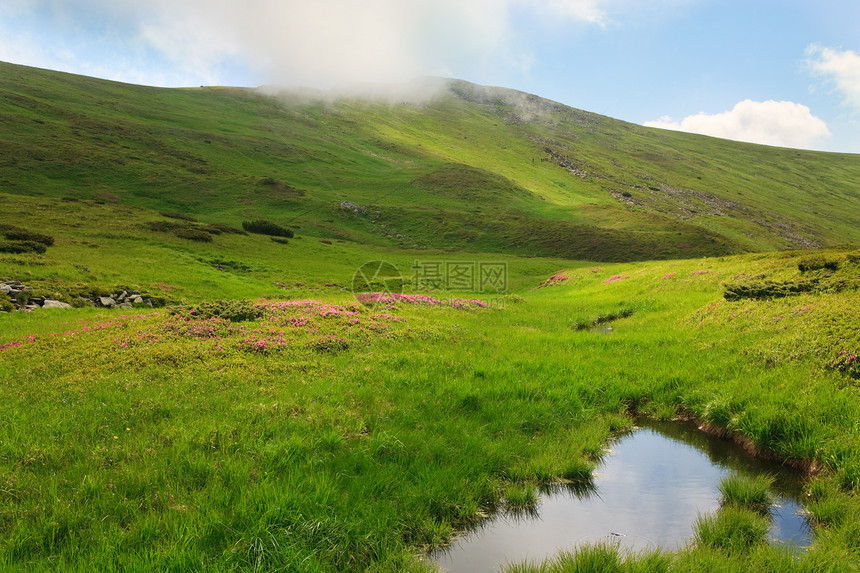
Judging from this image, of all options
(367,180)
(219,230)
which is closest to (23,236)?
(219,230)

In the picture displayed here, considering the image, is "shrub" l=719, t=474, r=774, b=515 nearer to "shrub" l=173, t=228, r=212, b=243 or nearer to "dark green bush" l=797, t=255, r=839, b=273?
"dark green bush" l=797, t=255, r=839, b=273

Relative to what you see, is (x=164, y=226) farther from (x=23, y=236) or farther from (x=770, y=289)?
(x=770, y=289)

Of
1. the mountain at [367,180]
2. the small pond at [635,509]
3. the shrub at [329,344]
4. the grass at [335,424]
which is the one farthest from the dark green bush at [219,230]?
the small pond at [635,509]

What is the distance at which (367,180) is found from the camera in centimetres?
10850

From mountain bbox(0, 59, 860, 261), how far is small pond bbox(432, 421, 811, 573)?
6463 cm

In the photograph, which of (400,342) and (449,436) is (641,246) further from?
(449,436)

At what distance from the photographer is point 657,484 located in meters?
6.81

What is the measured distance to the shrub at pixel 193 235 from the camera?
1773 inches

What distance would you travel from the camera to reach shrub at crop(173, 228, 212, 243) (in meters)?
45.0

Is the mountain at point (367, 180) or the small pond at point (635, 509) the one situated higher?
the mountain at point (367, 180)

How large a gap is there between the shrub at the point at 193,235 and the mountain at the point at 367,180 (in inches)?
747

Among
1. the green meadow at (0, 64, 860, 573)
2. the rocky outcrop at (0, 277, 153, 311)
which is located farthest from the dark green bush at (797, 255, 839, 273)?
the rocky outcrop at (0, 277, 153, 311)

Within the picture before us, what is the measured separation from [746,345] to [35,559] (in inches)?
605

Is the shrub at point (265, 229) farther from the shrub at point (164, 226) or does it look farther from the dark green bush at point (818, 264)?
the dark green bush at point (818, 264)
